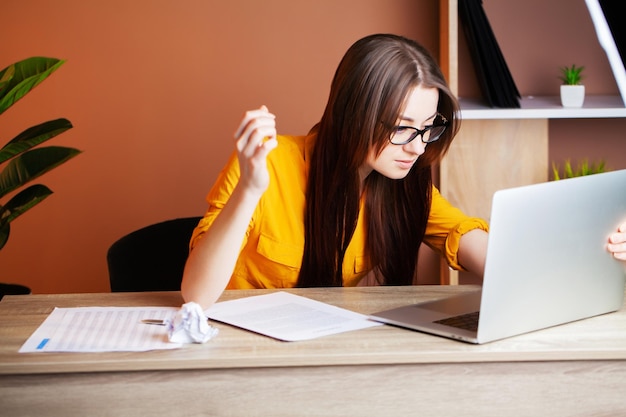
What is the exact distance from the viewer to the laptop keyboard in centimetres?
155

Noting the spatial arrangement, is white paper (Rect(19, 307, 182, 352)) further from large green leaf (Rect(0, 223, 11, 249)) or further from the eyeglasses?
large green leaf (Rect(0, 223, 11, 249))

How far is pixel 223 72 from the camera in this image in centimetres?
308

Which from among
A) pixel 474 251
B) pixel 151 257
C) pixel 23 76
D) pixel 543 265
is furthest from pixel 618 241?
pixel 23 76

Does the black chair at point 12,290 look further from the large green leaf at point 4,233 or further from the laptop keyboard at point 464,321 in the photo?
the laptop keyboard at point 464,321

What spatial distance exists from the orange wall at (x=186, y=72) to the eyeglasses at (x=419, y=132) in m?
1.13

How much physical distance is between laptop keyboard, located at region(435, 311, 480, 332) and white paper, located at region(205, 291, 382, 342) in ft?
0.41

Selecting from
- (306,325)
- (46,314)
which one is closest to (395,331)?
(306,325)

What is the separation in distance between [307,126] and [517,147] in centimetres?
73

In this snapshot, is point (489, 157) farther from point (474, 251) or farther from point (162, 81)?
point (162, 81)

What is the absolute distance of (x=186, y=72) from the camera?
3.08 meters

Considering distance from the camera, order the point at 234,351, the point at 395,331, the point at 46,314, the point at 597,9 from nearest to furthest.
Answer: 1. the point at 234,351
2. the point at 395,331
3. the point at 46,314
4. the point at 597,9

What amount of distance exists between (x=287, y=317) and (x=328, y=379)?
24 centimetres

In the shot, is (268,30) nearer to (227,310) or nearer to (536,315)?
(227,310)

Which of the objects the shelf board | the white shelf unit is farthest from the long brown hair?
the white shelf unit
